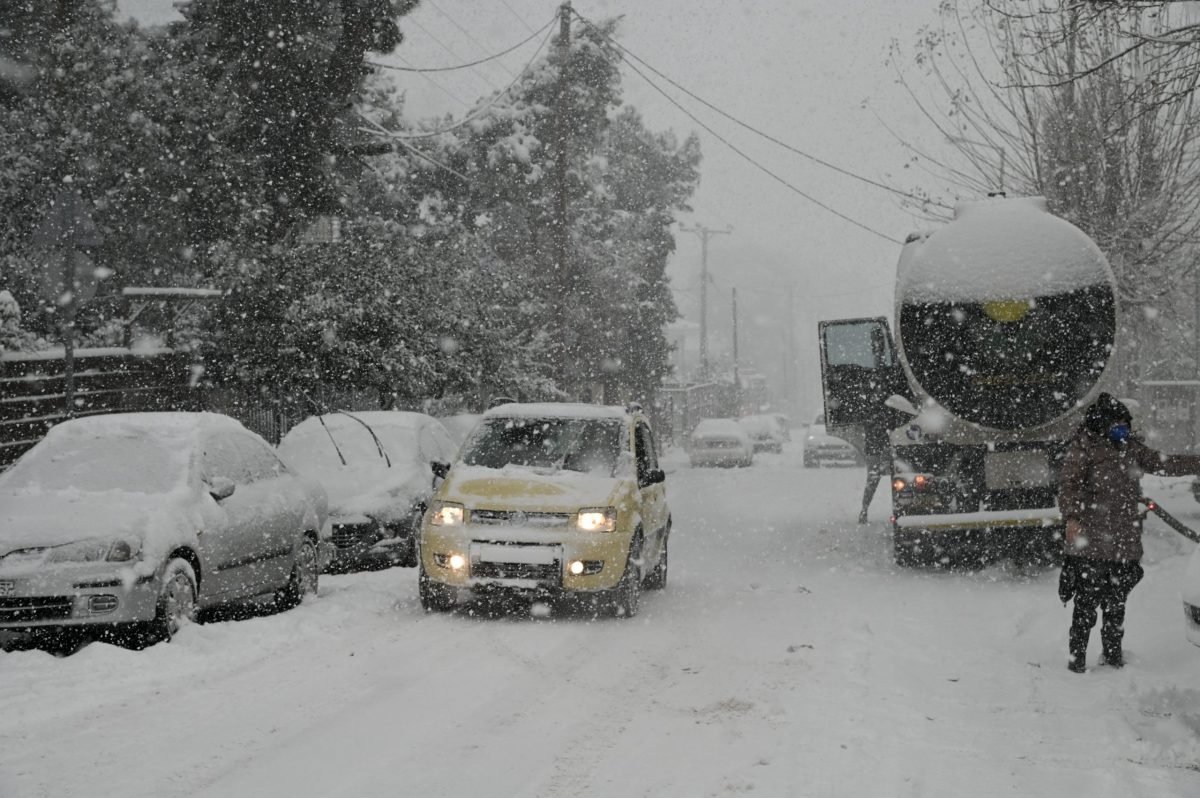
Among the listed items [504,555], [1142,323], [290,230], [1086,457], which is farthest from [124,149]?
[1086,457]

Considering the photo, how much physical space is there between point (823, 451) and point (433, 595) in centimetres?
2665

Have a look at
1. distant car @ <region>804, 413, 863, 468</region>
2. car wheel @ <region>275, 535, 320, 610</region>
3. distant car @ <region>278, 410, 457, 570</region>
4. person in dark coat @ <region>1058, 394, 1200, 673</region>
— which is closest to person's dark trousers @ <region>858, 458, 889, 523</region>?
distant car @ <region>278, 410, 457, 570</region>

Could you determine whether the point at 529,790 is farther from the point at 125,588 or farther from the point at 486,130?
the point at 486,130

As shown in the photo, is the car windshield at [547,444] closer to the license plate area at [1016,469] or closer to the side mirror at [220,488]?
the side mirror at [220,488]

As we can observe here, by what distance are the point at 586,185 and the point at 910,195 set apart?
16.2 m

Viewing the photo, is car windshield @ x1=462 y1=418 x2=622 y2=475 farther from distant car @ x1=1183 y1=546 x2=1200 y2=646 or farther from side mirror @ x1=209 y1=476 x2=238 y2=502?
distant car @ x1=1183 y1=546 x2=1200 y2=646

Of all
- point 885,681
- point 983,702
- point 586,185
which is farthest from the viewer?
point 586,185

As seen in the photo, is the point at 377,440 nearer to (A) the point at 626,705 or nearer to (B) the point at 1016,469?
(B) the point at 1016,469

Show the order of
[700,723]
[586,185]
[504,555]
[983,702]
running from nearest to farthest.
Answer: [700,723] < [983,702] < [504,555] < [586,185]

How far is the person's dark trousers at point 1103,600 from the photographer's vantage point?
7.69 meters

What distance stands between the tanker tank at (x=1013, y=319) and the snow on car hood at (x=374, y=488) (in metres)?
5.62

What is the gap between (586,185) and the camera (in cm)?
3575

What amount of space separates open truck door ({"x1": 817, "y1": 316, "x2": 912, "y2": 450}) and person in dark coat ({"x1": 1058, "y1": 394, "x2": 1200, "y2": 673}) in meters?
7.19

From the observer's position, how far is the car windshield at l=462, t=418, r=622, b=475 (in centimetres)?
1055
